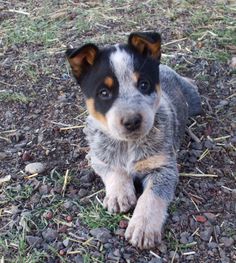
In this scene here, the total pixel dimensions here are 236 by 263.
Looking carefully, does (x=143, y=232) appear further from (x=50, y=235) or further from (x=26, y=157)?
(x=26, y=157)

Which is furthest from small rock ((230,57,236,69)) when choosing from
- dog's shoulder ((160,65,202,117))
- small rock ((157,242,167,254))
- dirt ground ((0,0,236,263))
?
small rock ((157,242,167,254))

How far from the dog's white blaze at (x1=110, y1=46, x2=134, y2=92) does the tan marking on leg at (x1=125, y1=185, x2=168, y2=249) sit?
3.18 ft

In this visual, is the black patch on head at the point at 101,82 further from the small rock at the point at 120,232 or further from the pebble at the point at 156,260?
the pebble at the point at 156,260

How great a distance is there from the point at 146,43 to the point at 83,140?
1.50 meters

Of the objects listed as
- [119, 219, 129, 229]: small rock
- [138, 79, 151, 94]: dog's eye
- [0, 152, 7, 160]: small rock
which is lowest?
[0, 152, 7, 160]: small rock

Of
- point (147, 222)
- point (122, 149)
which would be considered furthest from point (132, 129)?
point (147, 222)

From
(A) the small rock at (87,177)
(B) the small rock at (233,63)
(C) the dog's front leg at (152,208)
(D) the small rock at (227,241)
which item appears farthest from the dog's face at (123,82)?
(B) the small rock at (233,63)

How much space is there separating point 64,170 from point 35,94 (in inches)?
59.4

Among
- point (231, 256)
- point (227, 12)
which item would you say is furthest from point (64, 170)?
point (227, 12)

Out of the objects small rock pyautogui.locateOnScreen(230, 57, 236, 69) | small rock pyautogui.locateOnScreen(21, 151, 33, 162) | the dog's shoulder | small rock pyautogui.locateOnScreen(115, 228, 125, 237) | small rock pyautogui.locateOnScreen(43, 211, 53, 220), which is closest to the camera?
small rock pyautogui.locateOnScreen(115, 228, 125, 237)

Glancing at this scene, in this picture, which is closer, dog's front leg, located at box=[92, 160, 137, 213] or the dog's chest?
dog's front leg, located at box=[92, 160, 137, 213]

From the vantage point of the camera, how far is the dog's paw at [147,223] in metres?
4.72

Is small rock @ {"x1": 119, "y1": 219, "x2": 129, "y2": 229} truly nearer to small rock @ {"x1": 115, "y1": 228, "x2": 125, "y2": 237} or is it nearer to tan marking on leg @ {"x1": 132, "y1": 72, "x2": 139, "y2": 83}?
small rock @ {"x1": 115, "y1": 228, "x2": 125, "y2": 237}

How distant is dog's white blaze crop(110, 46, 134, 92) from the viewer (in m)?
4.87
